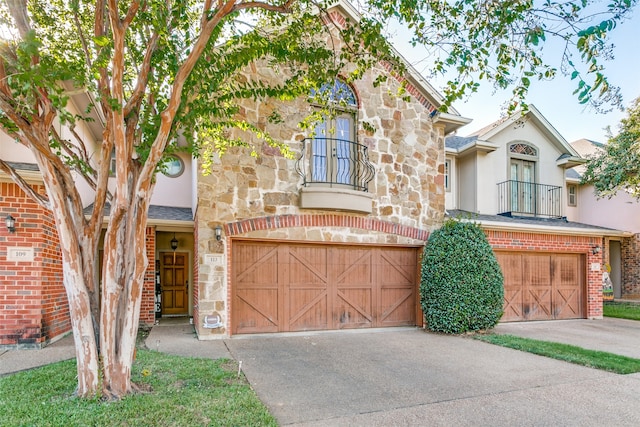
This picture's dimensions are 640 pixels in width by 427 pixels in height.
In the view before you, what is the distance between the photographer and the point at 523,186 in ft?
44.8

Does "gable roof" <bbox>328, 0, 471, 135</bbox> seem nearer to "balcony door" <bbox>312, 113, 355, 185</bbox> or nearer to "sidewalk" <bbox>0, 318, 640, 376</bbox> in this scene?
"balcony door" <bbox>312, 113, 355, 185</bbox>

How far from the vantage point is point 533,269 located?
1091 centimetres

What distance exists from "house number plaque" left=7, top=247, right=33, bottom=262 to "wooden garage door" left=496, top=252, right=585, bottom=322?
1063 cm

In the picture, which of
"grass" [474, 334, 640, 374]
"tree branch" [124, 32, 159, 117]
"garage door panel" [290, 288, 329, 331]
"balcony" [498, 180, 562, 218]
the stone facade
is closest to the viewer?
"tree branch" [124, 32, 159, 117]

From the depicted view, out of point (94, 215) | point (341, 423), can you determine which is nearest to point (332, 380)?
point (341, 423)

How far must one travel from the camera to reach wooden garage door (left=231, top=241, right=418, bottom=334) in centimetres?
837

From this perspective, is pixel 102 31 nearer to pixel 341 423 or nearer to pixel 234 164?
pixel 234 164

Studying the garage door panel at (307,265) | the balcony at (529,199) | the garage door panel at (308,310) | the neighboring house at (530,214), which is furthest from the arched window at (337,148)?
the balcony at (529,199)

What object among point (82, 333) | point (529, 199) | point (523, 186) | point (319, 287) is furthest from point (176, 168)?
point (529, 199)

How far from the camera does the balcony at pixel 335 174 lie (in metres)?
8.49

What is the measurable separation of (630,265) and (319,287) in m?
14.5

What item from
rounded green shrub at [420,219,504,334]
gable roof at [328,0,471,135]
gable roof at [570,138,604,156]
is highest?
gable roof at [570,138,604,156]

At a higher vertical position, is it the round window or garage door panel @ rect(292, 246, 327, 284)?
the round window

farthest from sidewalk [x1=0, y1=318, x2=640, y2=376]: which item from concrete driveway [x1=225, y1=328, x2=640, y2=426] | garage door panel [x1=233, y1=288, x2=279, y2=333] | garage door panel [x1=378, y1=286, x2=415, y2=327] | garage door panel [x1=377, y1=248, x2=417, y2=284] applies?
garage door panel [x1=377, y1=248, x2=417, y2=284]
